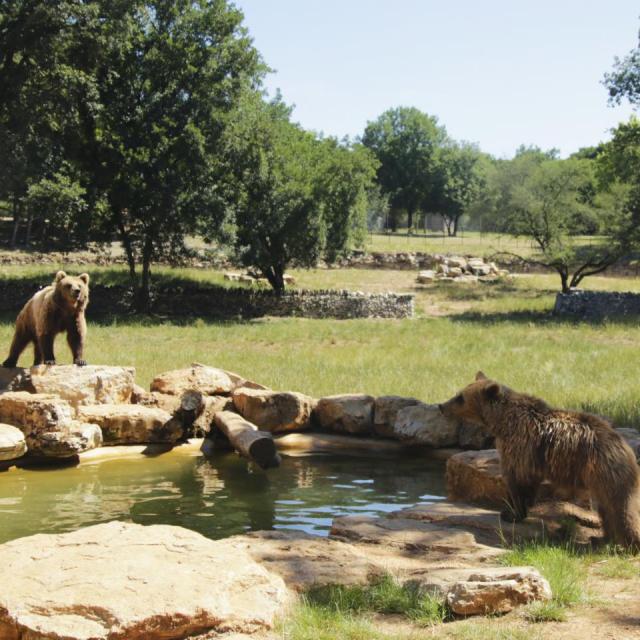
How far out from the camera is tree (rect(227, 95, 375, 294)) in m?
32.3

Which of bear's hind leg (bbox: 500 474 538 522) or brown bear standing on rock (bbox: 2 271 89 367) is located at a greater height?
brown bear standing on rock (bbox: 2 271 89 367)

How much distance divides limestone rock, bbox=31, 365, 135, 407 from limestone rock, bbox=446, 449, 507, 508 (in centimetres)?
649

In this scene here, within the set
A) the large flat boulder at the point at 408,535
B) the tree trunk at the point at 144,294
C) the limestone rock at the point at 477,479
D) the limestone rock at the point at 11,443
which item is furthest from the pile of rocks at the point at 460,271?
the large flat boulder at the point at 408,535

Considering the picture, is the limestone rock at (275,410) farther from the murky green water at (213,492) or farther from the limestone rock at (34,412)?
the limestone rock at (34,412)

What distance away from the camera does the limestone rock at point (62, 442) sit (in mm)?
11641

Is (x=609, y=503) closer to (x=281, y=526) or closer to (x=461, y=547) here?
(x=461, y=547)

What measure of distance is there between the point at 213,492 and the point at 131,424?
112 inches

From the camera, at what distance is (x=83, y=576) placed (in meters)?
5.05

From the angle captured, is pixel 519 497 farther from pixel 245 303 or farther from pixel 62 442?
pixel 245 303

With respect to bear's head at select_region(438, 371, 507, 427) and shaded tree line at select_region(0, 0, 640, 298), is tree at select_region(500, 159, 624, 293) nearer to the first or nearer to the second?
shaded tree line at select_region(0, 0, 640, 298)

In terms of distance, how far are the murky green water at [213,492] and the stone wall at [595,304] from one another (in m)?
23.2

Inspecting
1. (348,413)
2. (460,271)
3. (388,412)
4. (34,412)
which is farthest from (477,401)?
(460,271)

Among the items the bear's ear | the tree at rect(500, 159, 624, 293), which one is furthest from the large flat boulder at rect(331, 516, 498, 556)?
the tree at rect(500, 159, 624, 293)

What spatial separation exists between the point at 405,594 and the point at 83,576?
2.22 metres
